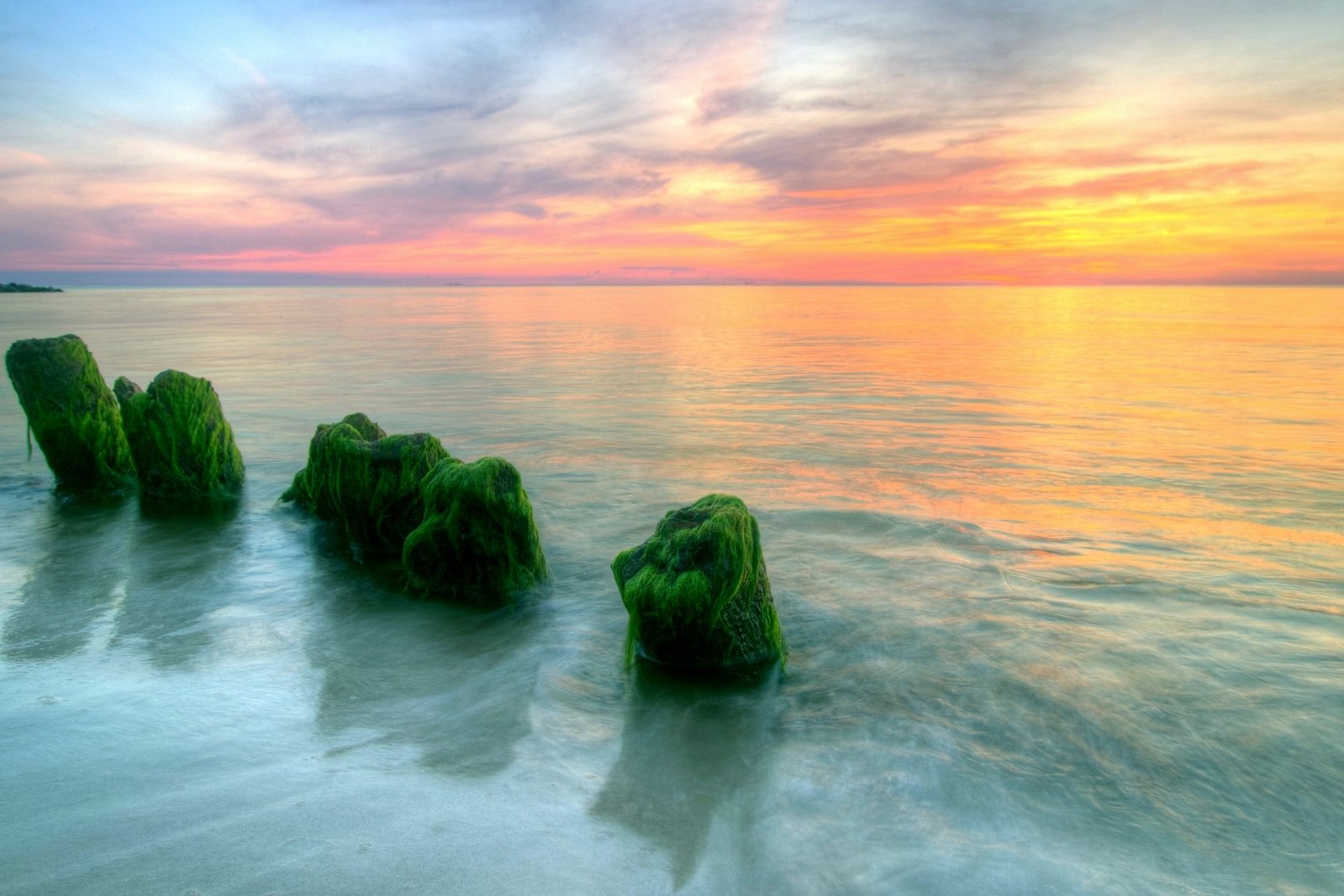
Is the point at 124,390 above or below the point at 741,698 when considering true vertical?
above

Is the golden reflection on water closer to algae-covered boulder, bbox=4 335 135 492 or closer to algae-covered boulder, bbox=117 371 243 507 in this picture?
algae-covered boulder, bbox=117 371 243 507

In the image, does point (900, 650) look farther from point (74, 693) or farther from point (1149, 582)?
point (74, 693)

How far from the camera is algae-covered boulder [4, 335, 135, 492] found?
904 cm

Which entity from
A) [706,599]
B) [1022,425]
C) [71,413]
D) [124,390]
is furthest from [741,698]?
[1022,425]

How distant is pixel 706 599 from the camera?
471 cm

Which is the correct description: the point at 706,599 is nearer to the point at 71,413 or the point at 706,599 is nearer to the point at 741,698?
the point at 741,698

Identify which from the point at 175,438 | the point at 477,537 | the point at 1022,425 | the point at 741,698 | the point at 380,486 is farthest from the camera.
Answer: the point at 1022,425

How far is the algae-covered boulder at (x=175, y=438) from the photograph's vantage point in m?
8.61

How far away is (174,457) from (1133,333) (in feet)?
124

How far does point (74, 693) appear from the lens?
4.33 meters

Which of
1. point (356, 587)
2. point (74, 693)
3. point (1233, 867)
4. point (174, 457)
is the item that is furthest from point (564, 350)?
point (1233, 867)

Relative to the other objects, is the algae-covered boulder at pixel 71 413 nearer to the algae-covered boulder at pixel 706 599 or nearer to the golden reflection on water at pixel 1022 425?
the golden reflection on water at pixel 1022 425

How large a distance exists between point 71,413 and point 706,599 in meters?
8.60

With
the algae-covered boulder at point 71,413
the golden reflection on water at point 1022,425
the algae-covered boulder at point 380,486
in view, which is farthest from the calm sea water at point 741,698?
the algae-covered boulder at point 71,413
